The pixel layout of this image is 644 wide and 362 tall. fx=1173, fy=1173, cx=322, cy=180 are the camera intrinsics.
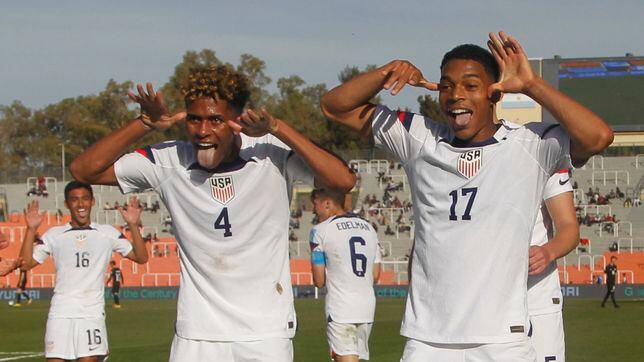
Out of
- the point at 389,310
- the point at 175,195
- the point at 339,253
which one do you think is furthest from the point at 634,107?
the point at 175,195

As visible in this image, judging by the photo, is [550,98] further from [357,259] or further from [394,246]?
[394,246]

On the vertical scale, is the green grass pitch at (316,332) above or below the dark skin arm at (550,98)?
below

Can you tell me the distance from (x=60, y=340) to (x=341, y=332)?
3.42 metres

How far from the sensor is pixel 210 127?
6.45 meters

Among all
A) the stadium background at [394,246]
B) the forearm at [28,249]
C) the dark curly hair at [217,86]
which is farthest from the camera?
the stadium background at [394,246]

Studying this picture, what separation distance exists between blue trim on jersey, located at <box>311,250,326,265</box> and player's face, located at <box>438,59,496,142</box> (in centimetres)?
848

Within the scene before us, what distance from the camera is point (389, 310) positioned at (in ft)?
114

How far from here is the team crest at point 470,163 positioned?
6066mm

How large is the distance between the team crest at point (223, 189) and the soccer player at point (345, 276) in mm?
7714

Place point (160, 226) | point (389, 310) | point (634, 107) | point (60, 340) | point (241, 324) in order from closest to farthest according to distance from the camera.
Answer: point (241, 324), point (60, 340), point (389, 310), point (160, 226), point (634, 107)

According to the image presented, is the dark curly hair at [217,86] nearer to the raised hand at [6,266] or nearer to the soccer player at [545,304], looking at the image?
the soccer player at [545,304]

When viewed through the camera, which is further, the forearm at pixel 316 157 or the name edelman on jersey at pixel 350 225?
Result: the name edelman on jersey at pixel 350 225

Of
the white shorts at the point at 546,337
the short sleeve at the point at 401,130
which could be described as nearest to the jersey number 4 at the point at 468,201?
the short sleeve at the point at 401,130

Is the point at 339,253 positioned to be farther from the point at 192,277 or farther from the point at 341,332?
the point at 192,277
